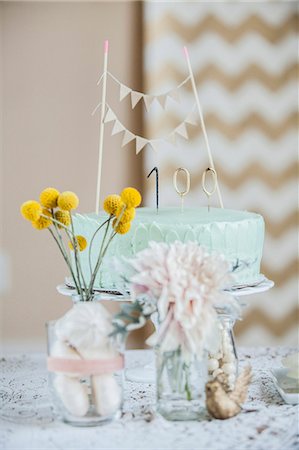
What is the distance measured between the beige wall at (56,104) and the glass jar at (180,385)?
208cm

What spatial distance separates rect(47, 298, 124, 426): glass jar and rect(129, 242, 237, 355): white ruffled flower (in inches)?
3.4

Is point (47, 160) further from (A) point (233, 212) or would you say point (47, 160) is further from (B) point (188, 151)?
(A) point (233, 212)

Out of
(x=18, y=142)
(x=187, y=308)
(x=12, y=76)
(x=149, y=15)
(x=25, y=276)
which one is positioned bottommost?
(x=25, y=276)

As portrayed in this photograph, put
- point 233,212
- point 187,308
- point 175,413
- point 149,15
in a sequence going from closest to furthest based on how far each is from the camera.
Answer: point 187,308 → point 175,413 → point 233,212 → point 149,15

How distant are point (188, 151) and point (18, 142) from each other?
0.73 meters

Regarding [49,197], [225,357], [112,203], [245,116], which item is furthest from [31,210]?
[245,116]

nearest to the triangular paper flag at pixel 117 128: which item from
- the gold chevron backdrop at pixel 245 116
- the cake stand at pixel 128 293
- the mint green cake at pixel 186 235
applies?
the mint green cake at pixel 186 235

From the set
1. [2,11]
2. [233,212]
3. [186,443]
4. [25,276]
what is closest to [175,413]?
[186,443]

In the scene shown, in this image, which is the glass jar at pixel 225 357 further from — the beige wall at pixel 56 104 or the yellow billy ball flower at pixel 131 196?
the beige wall at pixel 56 104

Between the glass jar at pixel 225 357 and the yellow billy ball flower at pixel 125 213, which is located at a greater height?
the yellow billy ball flower at pixel 125 213

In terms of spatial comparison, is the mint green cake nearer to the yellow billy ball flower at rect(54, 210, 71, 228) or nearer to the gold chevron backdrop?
the yellow billy ball flower at rect(54, 210, 71, 228)

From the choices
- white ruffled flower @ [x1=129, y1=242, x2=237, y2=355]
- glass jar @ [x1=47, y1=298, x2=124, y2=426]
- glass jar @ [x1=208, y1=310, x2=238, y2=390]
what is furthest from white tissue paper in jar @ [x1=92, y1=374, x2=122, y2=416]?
glass jar @ [x1=208, y1=310, x2=238, y2=390]

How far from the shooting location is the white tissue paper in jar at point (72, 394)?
138 centimetres

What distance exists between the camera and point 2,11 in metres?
3.44
